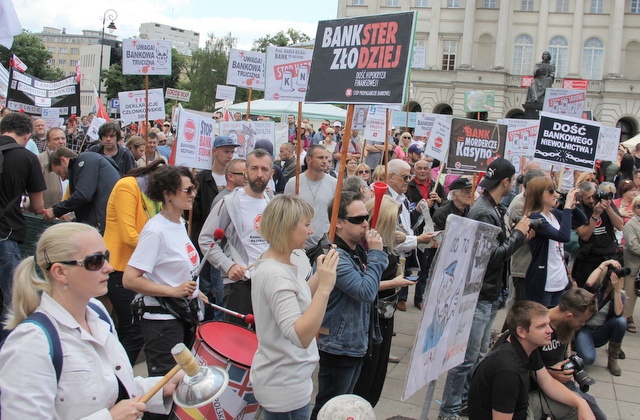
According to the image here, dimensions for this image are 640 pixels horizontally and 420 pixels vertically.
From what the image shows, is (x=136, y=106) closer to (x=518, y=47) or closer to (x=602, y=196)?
(x=602, y=196)

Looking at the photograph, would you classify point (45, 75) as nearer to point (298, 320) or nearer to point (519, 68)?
point (519, 68)

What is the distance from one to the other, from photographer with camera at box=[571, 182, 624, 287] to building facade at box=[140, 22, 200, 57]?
159576mm

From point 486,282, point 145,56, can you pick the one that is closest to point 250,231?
point 486,282

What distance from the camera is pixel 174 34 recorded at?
18225 centimetres

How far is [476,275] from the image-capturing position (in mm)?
4391

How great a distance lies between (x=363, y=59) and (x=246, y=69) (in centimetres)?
832

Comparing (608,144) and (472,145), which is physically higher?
(608,144)

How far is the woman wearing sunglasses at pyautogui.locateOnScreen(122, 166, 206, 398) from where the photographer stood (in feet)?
13.1

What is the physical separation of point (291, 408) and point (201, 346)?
2.54 feet

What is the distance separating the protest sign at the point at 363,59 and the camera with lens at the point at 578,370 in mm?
2166

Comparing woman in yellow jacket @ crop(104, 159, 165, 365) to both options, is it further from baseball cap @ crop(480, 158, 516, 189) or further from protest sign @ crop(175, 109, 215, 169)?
baseball cap @ crop(480, 158, 516, 189)

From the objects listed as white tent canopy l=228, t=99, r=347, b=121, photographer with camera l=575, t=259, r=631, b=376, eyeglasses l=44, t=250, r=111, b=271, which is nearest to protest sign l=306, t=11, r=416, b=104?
eyeglasses l=44, t=250, r=111, b=271

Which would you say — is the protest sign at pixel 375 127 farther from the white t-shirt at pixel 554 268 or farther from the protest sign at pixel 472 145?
the white t-shirt at pixel 554 268

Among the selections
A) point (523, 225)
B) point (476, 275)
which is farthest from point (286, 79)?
point (476, 275)
